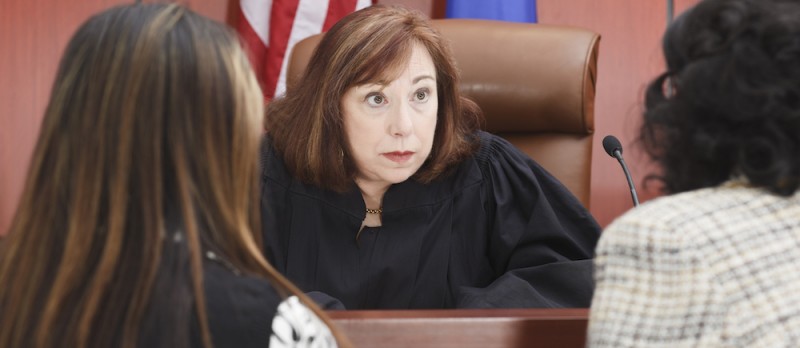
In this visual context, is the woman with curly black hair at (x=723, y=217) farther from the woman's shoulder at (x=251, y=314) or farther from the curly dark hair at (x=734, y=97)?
the woman's shoulder at (x=251, y=314)

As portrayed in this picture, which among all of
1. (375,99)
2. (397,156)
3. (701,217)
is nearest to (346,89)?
(375,99)

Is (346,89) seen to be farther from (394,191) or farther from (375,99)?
(394,191)

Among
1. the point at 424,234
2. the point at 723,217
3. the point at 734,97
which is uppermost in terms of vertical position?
the point at 734,97

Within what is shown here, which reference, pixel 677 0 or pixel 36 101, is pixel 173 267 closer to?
pixel 36 101

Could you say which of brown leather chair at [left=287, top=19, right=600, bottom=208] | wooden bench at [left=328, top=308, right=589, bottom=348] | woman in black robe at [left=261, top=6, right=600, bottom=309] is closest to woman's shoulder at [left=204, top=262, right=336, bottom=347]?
wooden bench at [left=328, top=308, right=589, bottom=348]

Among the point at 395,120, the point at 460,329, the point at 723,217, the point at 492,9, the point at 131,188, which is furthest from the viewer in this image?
the point at 492,9

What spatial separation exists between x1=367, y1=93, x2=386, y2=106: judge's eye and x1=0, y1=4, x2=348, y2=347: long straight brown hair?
1054 mm

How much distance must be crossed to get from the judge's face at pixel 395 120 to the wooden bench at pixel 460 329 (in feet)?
2.38

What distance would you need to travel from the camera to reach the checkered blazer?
1.03 metres

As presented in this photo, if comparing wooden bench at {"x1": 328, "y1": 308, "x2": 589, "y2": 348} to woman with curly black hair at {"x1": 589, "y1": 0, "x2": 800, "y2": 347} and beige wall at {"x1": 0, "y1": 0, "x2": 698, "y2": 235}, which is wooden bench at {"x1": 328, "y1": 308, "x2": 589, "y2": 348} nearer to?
woman with curly black hair at {"x1": 589, "y1": 0, "x2": 800, "y2": 347}

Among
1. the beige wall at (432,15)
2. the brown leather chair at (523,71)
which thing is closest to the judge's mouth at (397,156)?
the brown leather chair at (523,71)

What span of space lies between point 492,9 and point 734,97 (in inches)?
93.7

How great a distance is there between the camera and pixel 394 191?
212 centimetres

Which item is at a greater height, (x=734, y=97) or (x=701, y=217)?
(x=734, y=97)
